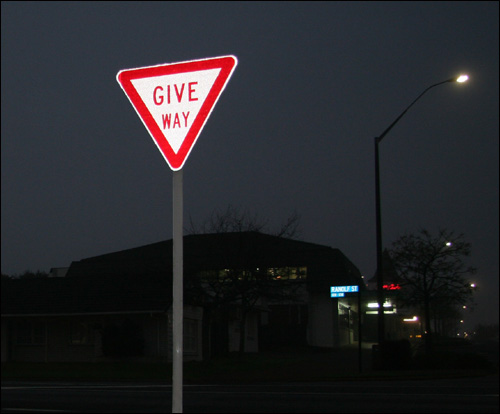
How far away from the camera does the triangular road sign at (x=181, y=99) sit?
14.0 ft

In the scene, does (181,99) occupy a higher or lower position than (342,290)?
higher

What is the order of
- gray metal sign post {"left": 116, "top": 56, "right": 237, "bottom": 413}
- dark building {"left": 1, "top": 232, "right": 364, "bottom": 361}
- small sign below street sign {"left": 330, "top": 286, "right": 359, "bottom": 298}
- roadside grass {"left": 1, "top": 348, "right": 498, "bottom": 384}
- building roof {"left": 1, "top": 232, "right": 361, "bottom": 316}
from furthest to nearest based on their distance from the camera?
building roof {"left": 1, "top": 232, "right": 361, "bottom": 316} < dark building {"left": 1, "top": 232, "right": 364, "bottom": 361} < small sign below street sign {"left": 330, "top": 286, "right": 359, "bottom": 298} < roadside grass {"left": 1, "top": 348, "right": 498, "bottom": 384} < gray metal sign post {"left": 116, "top": 56, "right": 237, "bottom": 413}

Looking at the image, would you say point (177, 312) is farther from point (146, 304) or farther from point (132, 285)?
point (132, 285)

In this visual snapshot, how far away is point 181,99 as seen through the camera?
14.1 ft

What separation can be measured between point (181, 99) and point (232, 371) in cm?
2447

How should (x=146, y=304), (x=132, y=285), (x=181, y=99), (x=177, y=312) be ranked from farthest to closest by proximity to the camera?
(x=132, y=285), (x=146, y=304), (x=181, y=99), (x=177, y=312)

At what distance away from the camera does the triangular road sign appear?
427cm

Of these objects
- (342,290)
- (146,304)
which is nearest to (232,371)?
(342,290)

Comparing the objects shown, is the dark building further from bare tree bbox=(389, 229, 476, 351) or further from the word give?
the word give

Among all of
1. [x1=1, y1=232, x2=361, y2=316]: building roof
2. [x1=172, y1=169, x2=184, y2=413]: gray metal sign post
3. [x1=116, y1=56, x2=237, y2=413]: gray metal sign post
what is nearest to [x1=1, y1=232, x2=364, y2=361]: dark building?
[x1=1, y1=232, x2=361, y2=316]: building roof

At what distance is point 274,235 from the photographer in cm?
3403

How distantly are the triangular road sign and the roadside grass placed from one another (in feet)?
63.0

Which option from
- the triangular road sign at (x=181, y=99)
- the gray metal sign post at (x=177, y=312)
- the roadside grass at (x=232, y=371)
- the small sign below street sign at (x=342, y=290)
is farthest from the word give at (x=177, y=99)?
the small sign below street sign at (x=342, y=290)

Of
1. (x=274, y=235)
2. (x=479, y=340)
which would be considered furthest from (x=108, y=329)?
(x=479, y=340)
